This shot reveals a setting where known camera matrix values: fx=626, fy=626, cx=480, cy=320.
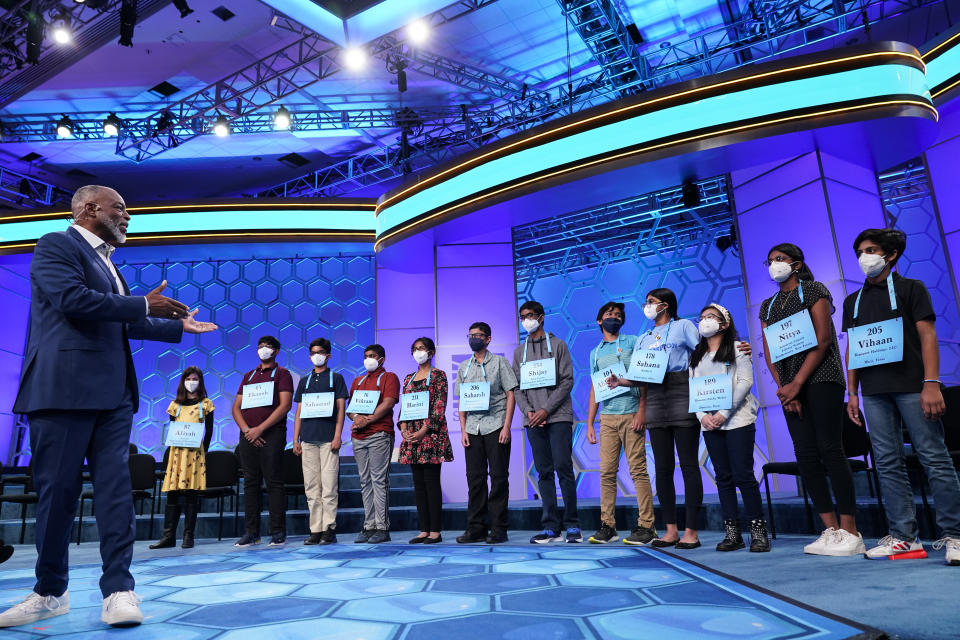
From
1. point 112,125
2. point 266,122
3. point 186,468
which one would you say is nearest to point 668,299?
point 186,468

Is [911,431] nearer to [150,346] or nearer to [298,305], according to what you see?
[298,305]

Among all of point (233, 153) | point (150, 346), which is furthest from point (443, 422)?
point (233, 153)

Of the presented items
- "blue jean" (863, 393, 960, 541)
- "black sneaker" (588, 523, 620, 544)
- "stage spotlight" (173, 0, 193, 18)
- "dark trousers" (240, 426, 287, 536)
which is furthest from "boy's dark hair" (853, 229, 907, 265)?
"stage spotlight" (173, 0, 193, 18)

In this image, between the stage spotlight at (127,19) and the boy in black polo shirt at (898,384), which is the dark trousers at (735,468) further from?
the stage spotlight at (127,19)

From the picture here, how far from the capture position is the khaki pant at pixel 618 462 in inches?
132

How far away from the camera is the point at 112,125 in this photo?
332 inches

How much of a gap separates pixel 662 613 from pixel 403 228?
15.5 ft

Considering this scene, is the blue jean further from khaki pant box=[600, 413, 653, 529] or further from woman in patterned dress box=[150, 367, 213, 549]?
woman in patterned dress box=[150, 367, 213, 549]

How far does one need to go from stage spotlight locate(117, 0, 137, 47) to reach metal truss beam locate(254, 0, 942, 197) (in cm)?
395

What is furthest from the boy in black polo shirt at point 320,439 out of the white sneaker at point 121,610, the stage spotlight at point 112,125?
the stage spotlight at point 112,125

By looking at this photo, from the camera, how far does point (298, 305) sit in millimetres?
7773

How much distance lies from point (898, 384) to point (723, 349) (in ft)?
2.52

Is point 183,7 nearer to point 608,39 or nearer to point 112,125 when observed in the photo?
point 112,125

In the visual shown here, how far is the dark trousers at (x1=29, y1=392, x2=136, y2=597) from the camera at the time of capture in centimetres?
176
